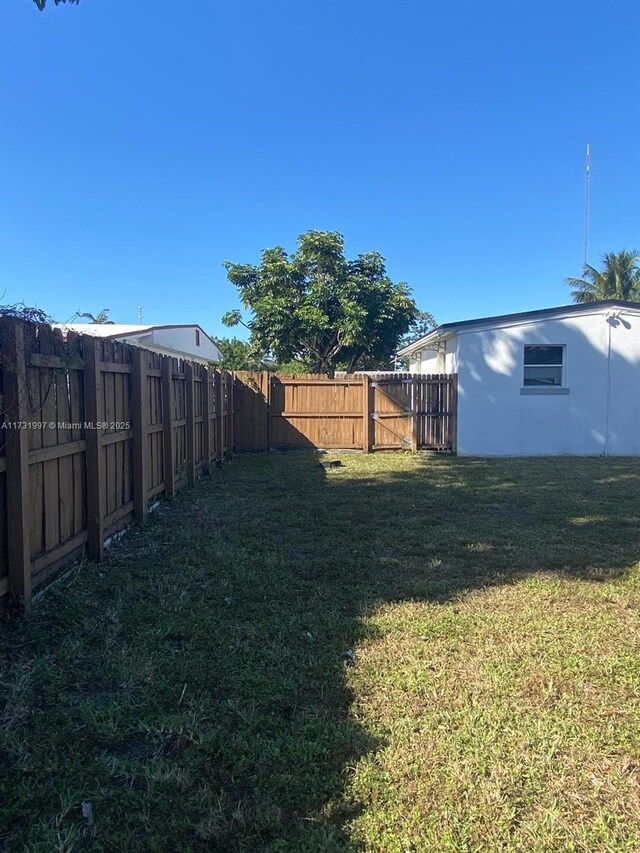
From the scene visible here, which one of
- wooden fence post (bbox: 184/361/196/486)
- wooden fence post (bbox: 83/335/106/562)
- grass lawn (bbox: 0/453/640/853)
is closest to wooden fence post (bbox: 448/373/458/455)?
wooden fence post (bbox: 184/361/196/486)

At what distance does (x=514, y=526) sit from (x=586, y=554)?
3.51 feet

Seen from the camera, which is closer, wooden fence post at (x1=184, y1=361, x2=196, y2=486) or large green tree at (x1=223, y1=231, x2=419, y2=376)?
wooden fence post at (x1=184, y1=361, x2=196, y2=486)

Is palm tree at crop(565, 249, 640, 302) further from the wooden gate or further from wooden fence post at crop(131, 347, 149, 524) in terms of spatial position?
wooden fence post at crop(131, 347, 149, 524)

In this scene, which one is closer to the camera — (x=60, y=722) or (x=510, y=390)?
(x=60, y=722)

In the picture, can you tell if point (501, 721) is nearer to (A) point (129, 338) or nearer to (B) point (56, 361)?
(B) point (56, 361)

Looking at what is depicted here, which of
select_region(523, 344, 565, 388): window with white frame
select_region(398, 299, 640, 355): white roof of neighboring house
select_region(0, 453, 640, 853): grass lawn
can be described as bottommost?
select_region(0, 453, 640, 853): grass lawn

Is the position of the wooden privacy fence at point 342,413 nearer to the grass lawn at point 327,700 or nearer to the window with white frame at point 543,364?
the window with white frame at point 543,364

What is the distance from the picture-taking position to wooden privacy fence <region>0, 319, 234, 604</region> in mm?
3109

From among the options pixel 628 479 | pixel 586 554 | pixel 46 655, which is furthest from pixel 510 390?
pixel 46 655

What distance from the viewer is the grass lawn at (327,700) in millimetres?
1866

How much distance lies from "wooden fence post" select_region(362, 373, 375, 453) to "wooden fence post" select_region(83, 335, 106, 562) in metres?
9.22

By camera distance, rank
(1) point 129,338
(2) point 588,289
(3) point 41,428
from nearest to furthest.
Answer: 1. (3) point 41,428
2. (1) point 129,338
3. (2) point 588,289

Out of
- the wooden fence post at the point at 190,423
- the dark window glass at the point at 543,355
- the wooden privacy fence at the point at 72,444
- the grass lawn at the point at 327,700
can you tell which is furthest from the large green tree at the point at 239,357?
the grass lawn at the point at 327,700

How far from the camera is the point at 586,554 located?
4.91 meters
